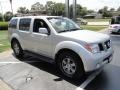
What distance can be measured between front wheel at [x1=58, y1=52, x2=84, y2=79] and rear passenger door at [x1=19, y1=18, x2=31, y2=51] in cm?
201

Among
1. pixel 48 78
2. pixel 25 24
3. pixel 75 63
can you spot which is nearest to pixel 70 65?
pixel 75 63

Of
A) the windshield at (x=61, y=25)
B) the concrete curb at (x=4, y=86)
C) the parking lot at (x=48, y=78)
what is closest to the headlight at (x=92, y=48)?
the parking lot at (x=48, y=78)

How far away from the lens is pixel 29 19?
8133mm

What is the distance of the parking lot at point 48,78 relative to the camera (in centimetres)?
577

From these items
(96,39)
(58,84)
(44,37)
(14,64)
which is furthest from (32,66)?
(96,39)

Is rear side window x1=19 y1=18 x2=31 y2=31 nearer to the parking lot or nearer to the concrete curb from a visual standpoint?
the parking lot

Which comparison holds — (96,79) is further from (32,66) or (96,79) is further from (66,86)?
(32,66)

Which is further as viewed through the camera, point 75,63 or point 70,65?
point 70,65

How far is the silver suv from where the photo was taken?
581cm

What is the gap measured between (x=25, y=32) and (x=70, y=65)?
2726 mm

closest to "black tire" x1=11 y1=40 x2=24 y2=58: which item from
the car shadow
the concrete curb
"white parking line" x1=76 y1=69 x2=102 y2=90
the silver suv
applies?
the car shadow

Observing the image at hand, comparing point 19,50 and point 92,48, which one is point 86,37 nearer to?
point 92,48

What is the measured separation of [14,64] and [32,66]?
0.87 meters

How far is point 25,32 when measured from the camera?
8.16 m
